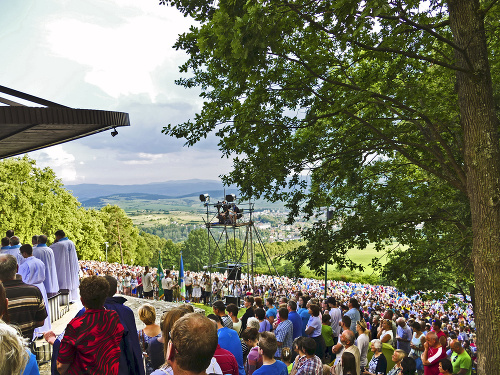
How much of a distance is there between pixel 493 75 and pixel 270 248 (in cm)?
11105

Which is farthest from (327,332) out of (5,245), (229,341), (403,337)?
(5,245)

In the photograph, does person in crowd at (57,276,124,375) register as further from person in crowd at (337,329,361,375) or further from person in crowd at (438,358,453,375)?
person in crowd at (438,358,453,375)

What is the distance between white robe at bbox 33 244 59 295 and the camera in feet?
29.5

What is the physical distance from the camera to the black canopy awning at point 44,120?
5676 millimetres

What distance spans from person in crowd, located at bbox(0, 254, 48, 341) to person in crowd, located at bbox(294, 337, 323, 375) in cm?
302

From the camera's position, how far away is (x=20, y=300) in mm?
4707

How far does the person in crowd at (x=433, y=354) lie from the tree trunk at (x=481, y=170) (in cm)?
64

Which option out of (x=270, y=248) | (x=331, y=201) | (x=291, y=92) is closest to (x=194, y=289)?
(x=331, y=201)

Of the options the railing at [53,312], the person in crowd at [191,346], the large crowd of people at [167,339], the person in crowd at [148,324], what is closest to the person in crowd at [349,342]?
the large crowd of people at [167,339]

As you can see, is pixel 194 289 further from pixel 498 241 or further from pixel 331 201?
pixel 498 241

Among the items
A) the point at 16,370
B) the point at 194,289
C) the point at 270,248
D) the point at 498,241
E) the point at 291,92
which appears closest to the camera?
the point at 16,370

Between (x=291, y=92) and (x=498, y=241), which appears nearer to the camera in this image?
(x=498, y=241)

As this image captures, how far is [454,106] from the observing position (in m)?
9.29

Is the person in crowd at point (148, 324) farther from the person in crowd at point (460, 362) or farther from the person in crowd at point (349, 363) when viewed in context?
the person in crowd at point (460, 362)
